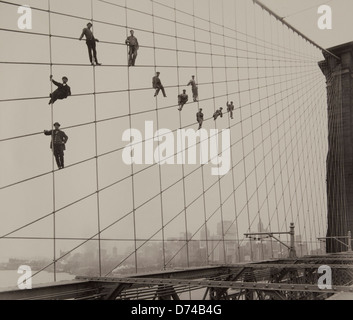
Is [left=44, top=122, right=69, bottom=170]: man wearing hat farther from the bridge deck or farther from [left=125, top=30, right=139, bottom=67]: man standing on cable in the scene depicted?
[left=125, top=30, right=139, bottom=67]: man standing on cable

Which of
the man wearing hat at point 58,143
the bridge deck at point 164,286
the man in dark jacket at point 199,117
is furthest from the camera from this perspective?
the man in dark jacket at point 199,117

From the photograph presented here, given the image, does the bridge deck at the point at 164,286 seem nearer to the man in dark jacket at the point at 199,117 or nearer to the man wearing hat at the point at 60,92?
the man wearing hat at the point at 60,92

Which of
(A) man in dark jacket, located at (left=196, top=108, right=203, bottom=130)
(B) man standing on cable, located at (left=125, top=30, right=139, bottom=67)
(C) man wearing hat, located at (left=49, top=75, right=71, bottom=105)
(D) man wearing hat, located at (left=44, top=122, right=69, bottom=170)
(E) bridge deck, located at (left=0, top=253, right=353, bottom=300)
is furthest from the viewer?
(A) man in dark jacket, located at (left=196, top=108, right=203, bottom=130)

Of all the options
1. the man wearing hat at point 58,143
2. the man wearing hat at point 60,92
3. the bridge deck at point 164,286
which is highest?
the man wearing hat at point 60,92

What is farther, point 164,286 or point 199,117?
point 199,117

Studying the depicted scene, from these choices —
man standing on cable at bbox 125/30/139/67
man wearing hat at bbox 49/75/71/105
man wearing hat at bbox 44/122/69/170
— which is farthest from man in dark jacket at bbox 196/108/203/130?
man wearing hat at bbox 44/122/69/170

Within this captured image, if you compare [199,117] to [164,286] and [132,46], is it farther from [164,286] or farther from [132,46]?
[164,286]

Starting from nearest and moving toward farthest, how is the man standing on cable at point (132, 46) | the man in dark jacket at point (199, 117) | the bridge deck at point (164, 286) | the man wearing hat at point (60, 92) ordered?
the bridge deck at point (164, 286), the man wearing hat at point (60, 92), the man standing on cable at point (132, 46), the man in dark jacket at point (199, 117)

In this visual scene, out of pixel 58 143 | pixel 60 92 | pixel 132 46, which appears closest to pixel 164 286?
pixel 58 143

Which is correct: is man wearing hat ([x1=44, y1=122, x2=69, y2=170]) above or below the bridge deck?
above

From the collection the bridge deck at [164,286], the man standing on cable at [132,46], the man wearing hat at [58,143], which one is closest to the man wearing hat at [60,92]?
the man wearing hat at [58,143]

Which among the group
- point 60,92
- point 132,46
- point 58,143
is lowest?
point 58,143
